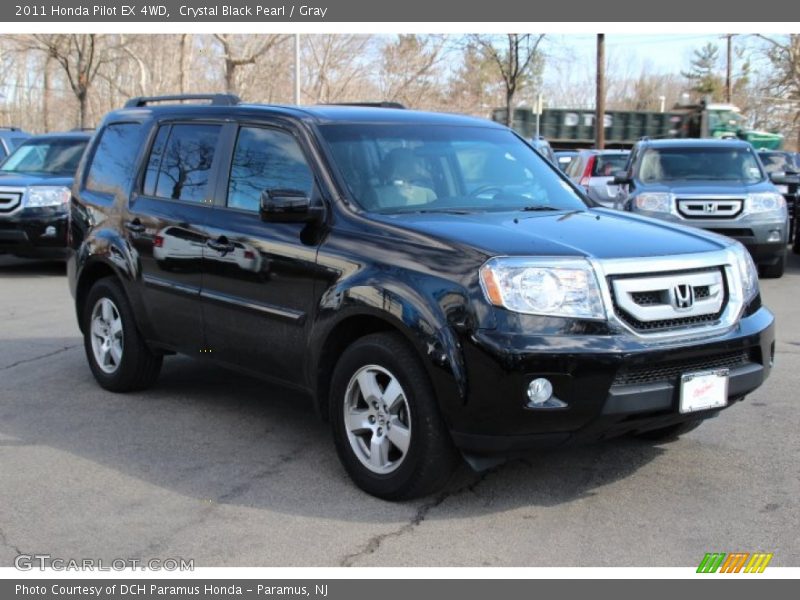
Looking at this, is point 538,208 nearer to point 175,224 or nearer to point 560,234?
point 560,234

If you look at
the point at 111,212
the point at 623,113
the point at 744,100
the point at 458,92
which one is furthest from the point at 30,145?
the point at 744,100

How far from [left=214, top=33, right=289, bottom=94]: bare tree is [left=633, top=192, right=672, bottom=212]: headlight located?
25552mm

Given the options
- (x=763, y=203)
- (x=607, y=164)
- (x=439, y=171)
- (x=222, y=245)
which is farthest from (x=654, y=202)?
(x=222, y=245)

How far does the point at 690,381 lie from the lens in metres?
4.27

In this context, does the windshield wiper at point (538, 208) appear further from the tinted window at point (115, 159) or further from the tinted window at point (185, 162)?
the tinted window at point (115, 159)

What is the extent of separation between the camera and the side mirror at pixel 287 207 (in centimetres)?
474

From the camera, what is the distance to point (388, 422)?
449 centimetres

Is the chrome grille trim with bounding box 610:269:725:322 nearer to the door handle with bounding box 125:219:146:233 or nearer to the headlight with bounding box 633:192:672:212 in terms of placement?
the door handle with bounding box 125:219:146:233

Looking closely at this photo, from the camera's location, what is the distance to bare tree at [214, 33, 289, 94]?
1414 inches

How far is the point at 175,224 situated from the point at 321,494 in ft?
6.69

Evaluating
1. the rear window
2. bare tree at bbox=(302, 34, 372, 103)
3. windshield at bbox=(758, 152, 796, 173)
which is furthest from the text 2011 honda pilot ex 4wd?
bare tree at bbox=(302, 34, 372, 103)

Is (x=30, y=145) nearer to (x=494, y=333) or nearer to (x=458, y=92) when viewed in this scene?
(x=494, y=333)

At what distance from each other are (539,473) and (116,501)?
6.86ft

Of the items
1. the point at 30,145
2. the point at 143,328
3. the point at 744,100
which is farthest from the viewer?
the point at 744,100
